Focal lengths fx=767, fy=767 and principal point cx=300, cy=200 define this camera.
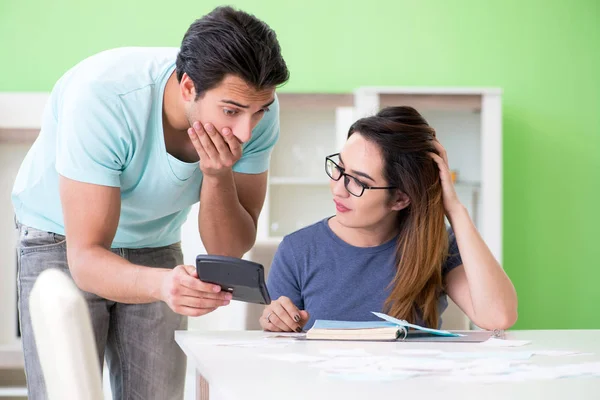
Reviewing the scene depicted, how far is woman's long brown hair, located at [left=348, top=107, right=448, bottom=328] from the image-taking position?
164 centimetres

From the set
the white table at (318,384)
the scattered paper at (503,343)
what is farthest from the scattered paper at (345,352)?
the scattered paper at (503,343)

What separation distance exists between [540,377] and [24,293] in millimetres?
1093

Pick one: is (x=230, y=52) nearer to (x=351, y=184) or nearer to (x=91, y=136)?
(x=91, y=136)

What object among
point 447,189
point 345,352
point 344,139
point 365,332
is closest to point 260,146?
point 447,189

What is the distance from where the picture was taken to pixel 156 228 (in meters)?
1.71

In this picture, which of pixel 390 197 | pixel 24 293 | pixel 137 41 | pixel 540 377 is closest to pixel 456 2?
pixel 137 41

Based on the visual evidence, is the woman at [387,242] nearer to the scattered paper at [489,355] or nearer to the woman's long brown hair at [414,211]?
the woman's long brown hair at [414,211]

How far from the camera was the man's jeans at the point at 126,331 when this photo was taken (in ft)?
5.29

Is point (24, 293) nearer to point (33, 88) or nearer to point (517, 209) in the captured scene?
point (33, 88)

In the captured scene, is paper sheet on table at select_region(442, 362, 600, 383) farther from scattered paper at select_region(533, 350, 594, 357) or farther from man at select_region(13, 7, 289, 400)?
man at select_region(13, 7, 289, 400)

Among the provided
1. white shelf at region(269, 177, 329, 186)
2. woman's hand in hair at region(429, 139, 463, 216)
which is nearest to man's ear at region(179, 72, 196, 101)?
woman's hand in hair at region(429, 139, 463, 216)

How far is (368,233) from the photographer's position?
5.79ft

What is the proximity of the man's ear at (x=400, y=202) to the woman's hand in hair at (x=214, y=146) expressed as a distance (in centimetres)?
41

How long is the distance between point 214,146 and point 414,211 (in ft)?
1.60
